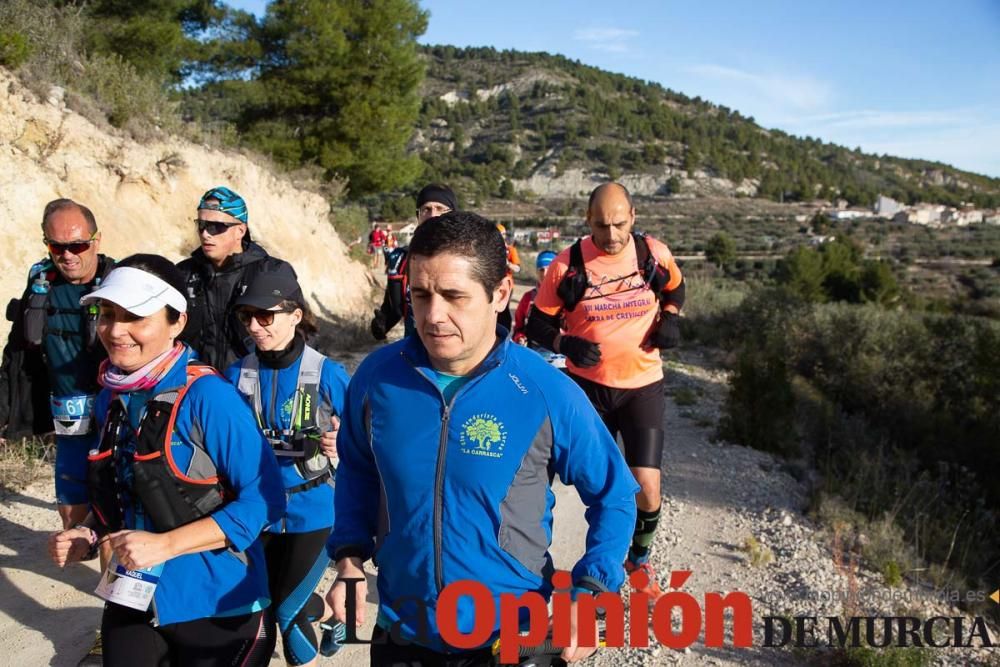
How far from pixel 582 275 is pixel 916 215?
286 ft

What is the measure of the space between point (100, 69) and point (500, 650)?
12.8 meters

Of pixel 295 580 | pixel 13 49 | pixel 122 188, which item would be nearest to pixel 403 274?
pixel 295 580

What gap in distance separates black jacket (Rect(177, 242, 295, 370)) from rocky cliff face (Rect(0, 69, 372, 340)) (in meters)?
5.63

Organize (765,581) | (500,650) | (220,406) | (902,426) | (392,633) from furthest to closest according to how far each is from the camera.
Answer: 1. (902,426)
2. (765,581)
3. (220,406)
4. (392,633)
5. (500,650)

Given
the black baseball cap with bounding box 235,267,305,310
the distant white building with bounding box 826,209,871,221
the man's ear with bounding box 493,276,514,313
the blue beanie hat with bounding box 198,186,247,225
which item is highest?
the distant white building with bounding box 826,209,871,221

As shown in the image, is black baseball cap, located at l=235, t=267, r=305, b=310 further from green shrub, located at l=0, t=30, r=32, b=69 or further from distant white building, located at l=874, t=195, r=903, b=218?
distant white building, located at l=874, t=195, r=903, b=218

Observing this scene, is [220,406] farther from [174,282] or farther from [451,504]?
[451,504]

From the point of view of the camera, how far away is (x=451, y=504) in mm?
1820

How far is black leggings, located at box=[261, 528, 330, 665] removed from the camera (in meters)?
2.78

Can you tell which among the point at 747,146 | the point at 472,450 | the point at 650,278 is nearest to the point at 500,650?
the point at 472,450

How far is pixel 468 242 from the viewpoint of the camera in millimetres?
1800

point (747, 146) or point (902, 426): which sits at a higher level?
point (747, 146)

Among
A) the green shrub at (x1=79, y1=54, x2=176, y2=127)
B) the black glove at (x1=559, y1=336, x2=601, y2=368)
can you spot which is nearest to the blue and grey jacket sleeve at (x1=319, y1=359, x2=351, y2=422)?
the black glove at (x1=559, y1=336, x2=601, y2=368)

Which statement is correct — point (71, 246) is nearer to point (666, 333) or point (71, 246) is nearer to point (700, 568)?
point (666, 333)
